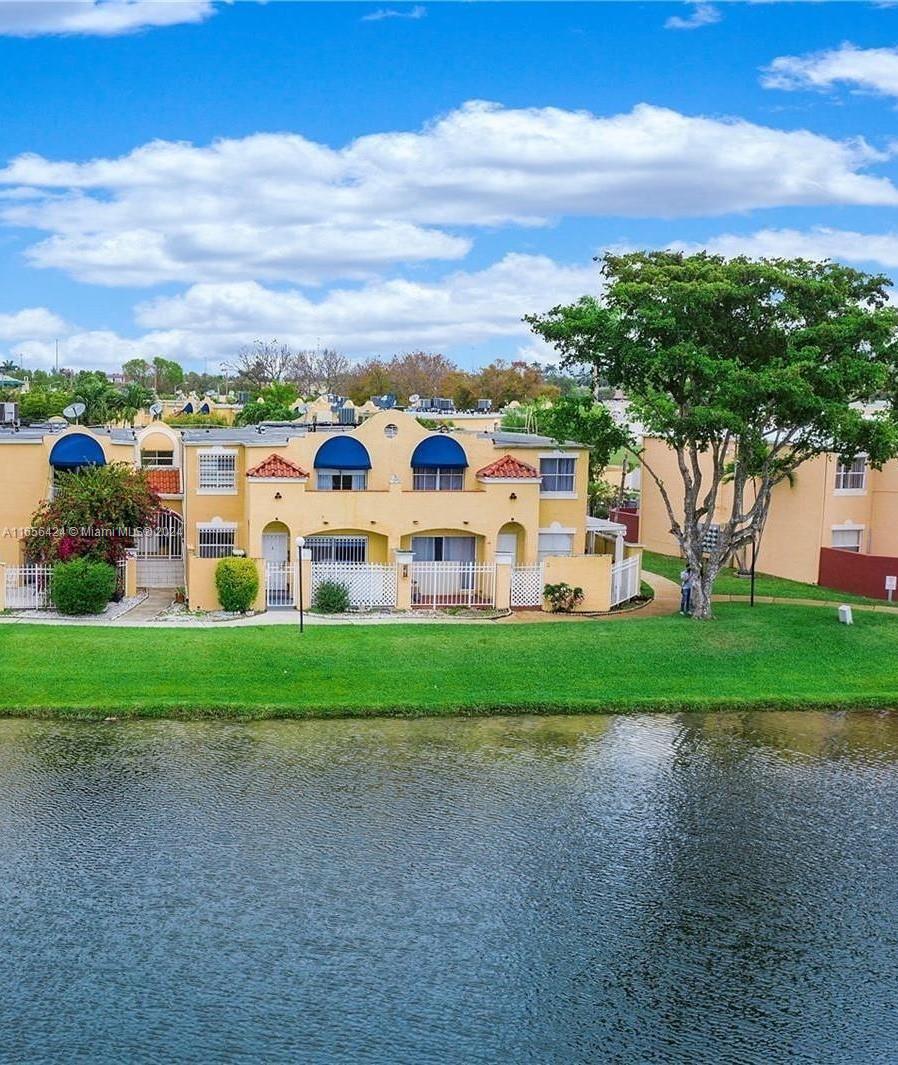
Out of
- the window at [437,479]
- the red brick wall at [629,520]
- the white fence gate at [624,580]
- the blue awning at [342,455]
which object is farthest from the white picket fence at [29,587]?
the red brick wall at [629,520]

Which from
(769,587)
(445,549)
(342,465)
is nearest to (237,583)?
(342,465)

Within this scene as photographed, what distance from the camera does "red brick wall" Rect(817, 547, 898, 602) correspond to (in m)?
40.1

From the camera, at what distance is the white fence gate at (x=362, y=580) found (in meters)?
34.2

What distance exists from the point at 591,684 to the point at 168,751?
10.2 meters

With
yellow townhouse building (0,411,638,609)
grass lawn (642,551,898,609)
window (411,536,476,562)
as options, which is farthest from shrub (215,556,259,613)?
grass lawn (642,551,898,609)

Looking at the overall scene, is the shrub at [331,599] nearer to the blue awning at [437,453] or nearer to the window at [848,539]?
the blue awning at [437,453]

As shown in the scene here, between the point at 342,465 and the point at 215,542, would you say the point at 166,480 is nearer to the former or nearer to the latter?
the point at 215,542

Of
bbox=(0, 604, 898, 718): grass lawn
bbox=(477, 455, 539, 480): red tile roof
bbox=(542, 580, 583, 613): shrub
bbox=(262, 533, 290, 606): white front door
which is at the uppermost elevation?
bbox=(477, 455, 539, 480): red tile roof

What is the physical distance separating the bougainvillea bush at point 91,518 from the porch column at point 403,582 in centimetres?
822

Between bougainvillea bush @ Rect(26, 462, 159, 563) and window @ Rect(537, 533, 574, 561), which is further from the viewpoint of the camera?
window @ Rect(537, 533, 574, 561)

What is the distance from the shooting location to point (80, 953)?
14578 mm

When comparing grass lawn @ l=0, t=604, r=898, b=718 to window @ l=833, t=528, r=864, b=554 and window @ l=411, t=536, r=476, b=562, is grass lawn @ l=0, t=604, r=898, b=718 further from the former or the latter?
window @ l=833, t=528, r=864, b=554

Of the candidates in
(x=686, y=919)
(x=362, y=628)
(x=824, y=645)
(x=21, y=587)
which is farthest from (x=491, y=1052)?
(x=21, y=587)

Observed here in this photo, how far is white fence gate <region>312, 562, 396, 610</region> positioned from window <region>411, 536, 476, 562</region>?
2.99 meters
